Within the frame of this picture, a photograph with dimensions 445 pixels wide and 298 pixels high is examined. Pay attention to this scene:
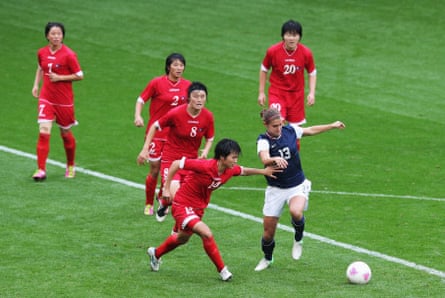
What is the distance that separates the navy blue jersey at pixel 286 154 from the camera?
1342cm

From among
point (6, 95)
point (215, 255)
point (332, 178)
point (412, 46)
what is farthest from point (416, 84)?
point (215, 255)

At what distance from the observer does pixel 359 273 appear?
493 inches

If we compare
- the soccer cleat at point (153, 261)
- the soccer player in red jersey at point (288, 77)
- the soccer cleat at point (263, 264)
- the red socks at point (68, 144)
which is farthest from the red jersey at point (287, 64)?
the soccer cleat at point (153, 261)

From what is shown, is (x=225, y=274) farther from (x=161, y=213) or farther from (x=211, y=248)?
A: (x=161, y=213)

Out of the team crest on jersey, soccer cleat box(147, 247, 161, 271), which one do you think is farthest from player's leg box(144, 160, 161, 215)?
the team crest on jersey

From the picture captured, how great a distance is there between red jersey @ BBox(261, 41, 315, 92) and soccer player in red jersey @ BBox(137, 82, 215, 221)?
3291mm

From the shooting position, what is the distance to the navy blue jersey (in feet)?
44.0

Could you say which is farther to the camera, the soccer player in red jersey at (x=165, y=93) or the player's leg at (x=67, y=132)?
the player's leg at (x=67, y=132)

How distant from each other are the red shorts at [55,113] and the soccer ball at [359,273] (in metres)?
7.71

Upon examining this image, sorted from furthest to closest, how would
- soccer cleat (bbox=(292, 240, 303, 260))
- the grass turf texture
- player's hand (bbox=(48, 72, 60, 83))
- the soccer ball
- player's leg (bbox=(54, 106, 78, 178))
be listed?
player's leg (bbox=(54, 106, 78, 178)), player's hand (bbox=(48, 72, 60, 83)), soccer cleat (bbox=(292, 240, 303, 260)), the grass turf texture, the soccer ball

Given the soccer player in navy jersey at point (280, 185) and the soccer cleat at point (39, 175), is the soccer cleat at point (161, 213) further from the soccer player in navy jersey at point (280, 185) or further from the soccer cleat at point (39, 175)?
the soccer cleat at point (39, 175)

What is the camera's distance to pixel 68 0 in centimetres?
3488

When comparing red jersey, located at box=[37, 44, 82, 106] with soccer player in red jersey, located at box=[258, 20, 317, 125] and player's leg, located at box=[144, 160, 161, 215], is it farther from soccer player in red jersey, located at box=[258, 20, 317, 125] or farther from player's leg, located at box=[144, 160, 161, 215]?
soccer player in red jersey, located at box=[258, 20, 317, 125]

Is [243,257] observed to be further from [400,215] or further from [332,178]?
[332,178]
